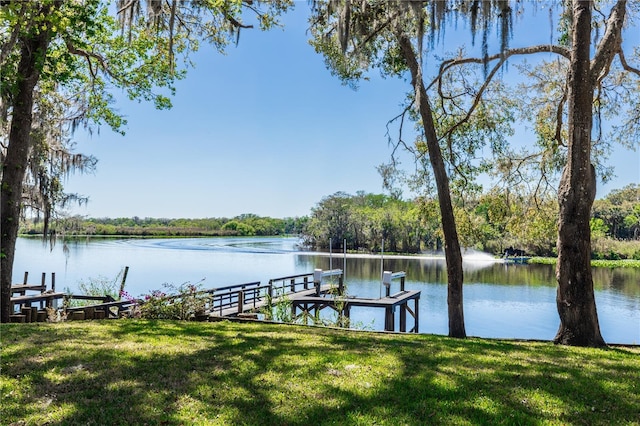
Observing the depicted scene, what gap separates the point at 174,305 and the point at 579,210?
23.7 ft

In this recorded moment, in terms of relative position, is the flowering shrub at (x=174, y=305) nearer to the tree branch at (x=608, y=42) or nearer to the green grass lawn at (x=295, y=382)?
the green grass lawn at (x=295, y=382)

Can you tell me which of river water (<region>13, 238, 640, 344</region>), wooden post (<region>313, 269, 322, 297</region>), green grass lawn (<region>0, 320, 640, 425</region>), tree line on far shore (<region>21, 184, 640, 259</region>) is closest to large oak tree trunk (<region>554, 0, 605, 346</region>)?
green grass lawn (<region>0, 320, 640, 425</region>)

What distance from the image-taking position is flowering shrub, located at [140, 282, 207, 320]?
28.7 feet

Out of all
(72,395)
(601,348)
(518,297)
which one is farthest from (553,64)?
(518,297)

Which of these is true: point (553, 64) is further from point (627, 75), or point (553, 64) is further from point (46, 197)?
point (46, 197)

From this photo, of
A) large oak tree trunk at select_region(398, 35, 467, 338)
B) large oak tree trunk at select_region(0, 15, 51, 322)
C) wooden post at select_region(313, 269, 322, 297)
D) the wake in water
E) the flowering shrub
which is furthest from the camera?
the wake in water

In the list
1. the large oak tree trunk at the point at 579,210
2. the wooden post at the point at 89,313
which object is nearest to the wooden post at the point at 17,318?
the wooden post at the point at 89,313

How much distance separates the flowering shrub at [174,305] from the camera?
874cm

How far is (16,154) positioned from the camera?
8.34 metres

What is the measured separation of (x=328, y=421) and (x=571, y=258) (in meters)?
5.05

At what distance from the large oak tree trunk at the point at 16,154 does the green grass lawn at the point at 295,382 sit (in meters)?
2.69

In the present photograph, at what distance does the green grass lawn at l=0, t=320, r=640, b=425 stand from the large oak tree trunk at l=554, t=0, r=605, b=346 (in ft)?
2.56

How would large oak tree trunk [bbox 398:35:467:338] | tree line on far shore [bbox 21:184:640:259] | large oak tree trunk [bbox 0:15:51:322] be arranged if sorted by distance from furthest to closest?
tree line on far shore [bbox 21:184:640:259], large oak tree trunk [bbox 398:35:467:338], large oak tree trunk [bbox 0:15:51:322]

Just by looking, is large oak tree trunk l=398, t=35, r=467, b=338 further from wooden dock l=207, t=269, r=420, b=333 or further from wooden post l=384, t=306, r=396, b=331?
wooden post l=384, t=306, r=396, b=331
